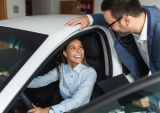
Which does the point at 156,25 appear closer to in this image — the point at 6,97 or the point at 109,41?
the point at 109,41

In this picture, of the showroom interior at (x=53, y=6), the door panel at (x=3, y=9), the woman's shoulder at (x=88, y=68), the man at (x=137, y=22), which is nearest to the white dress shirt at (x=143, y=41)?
the man at (x=137, y=22)

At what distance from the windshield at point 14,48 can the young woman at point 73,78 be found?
0.49 m

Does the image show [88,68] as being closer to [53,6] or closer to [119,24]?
[119,24]

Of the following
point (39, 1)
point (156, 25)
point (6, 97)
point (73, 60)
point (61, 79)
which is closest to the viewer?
point (6, 97)

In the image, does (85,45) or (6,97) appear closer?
(6,97)

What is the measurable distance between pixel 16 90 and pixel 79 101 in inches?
24.1

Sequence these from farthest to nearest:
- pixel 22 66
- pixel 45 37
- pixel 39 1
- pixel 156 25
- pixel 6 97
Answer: pixel 39 1 < pixel 156 25 < pixel 45 37 < pixel 22 66 < pixel 6 97

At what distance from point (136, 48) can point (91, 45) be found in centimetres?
46

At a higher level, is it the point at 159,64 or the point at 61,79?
the point at 159,64

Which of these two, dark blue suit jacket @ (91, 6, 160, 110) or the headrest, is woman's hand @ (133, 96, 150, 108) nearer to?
dark blue suit jacket @ (91, 6, 160, 110)

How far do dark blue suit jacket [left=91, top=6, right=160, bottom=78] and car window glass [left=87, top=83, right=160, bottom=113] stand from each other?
0.58 meters

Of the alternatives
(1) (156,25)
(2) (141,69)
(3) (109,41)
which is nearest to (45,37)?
(3) (109,41)

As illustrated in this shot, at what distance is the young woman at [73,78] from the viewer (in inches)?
52.9

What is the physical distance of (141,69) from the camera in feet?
5.30
